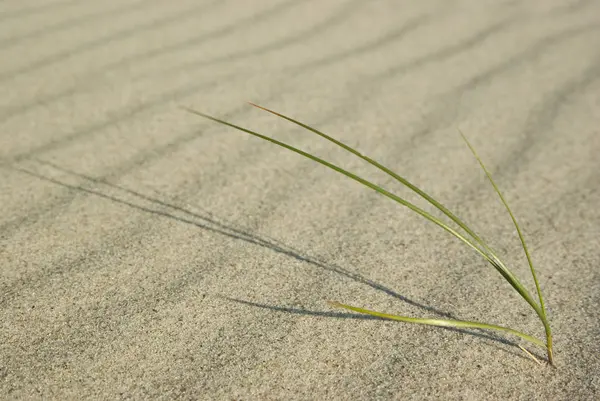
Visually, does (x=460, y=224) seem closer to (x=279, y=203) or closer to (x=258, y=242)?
(x=258, y=242)

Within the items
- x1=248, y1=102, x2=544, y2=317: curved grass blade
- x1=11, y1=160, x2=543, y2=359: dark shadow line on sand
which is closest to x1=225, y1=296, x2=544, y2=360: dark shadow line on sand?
x1=11, y1=160, x2=543, y2=359: dark shadow line on sand

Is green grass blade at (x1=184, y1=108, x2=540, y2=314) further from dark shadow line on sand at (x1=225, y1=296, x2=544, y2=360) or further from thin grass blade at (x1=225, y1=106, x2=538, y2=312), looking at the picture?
dark shadow line on sand at (x1=225, y1=296, x2=544, y2=360)

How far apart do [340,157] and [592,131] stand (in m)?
0.73

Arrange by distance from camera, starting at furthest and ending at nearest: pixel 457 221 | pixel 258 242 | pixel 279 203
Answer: pixel 279 203, pixel 258 242, pixel 457 221

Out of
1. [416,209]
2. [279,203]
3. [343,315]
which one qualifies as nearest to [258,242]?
[279,203]

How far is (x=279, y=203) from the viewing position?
1577 millimetres

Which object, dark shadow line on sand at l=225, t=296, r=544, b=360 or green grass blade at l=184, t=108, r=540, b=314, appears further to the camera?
dark shadow line on sand at l=225, t=296, r=544, b=360

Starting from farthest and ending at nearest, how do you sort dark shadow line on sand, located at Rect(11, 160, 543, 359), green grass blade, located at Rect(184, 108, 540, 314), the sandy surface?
dark shadow line on sand, located at Rect(11, 160, 543, 359) → the sandy surface → green grass blade, located at Rect(184, 108, 540, 314)

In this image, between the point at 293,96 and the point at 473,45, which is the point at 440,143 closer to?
the point at 293,96

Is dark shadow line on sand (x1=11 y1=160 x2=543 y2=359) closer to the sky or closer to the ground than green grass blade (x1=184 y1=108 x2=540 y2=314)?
closer to the ground

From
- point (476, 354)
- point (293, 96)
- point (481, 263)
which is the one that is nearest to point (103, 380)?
point (476, 354)

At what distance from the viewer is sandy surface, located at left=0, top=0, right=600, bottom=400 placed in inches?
43.7

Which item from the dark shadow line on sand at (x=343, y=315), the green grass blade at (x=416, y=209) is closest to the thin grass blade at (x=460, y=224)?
the green grass blade at (x=416, y=209)

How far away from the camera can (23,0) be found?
2707 millimetres
